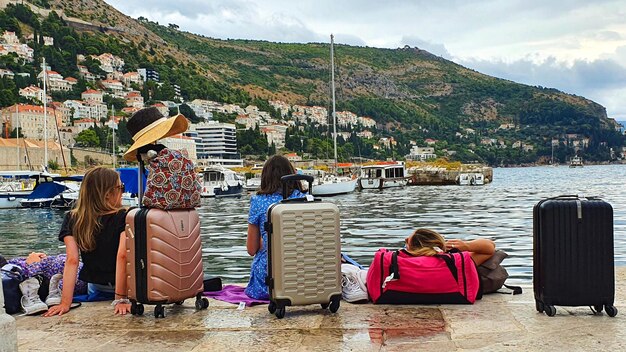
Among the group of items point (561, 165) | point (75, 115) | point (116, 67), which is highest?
point (116, 67)

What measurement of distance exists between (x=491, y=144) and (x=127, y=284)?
189 m

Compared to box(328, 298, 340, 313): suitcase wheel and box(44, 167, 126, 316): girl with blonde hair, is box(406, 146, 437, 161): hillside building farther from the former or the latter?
box(328, 298, 340, 313): suitcase wheel

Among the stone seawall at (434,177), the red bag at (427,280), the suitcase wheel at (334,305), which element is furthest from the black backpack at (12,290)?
the stone seawall at (434,177)

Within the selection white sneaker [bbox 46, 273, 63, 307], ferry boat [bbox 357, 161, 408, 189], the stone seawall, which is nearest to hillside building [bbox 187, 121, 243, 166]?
the stone seawall

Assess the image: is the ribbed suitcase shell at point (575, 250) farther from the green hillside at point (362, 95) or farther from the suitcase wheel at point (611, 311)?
the green hillside at point (362, 95)

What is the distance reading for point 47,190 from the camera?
41000mm

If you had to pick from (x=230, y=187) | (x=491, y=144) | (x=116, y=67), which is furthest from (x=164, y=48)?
(x=230, y=187)

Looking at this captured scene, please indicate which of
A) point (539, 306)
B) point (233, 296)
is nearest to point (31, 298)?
point (233, 296)

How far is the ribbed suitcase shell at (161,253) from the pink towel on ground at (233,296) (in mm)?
575

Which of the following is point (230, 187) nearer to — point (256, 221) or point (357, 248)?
point (357, 248)

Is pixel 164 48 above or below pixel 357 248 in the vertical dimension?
above

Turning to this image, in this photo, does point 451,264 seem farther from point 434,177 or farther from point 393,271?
point 434,177

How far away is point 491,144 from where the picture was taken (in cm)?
18700

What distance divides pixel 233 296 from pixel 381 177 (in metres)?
60.1
